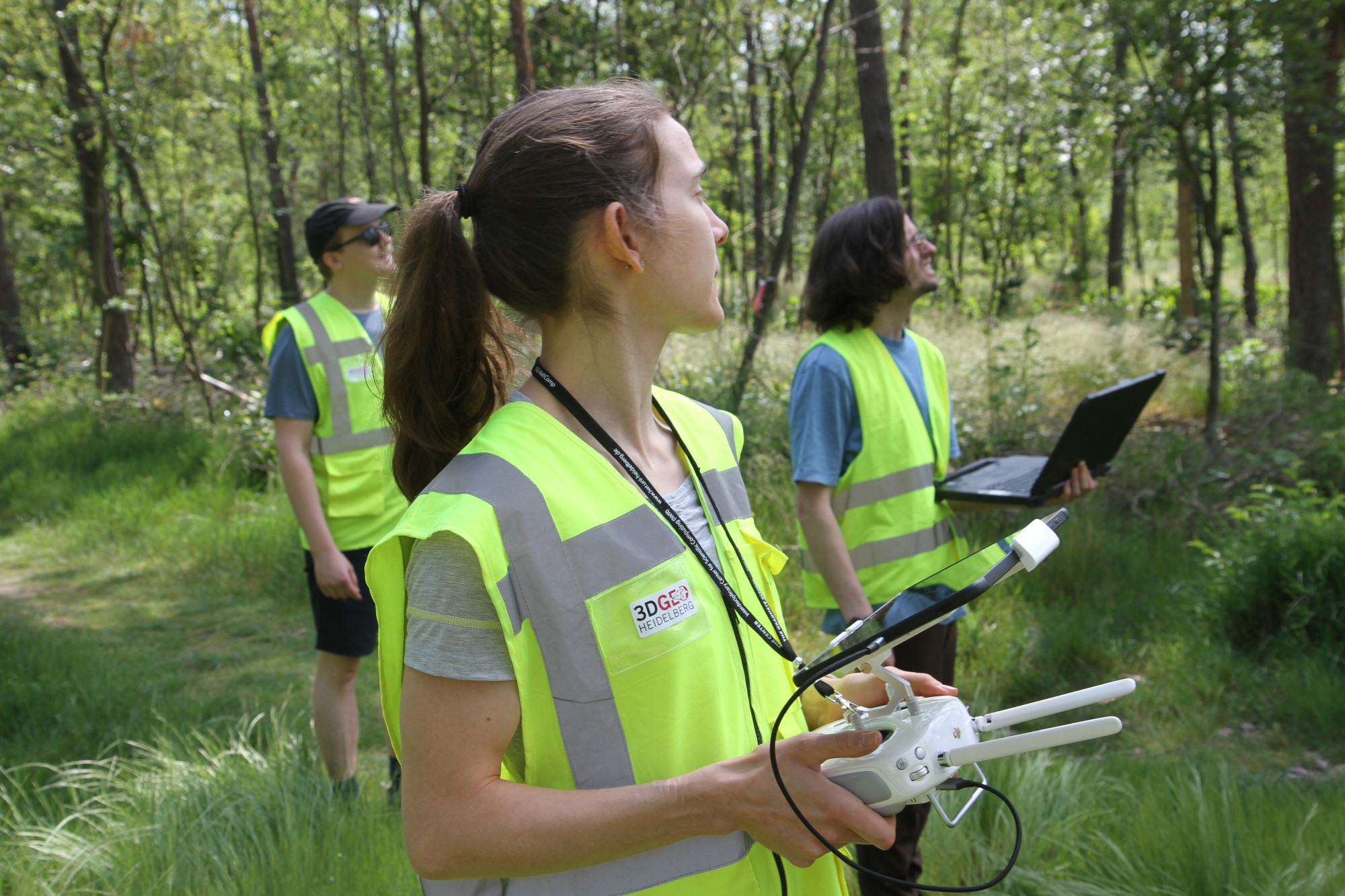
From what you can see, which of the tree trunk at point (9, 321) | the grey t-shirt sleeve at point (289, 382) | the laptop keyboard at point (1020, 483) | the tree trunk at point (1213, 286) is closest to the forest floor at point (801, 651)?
the tree trunk at point (1213, 286)

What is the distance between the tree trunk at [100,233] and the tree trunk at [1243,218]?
33.6ft

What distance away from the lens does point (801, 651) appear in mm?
4844

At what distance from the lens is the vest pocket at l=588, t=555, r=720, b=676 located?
3.80 ft

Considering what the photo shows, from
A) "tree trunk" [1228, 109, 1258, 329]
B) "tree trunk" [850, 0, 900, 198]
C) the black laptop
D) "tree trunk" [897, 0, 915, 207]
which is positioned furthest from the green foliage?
"tree trunk" [897, 0, 915, 207]

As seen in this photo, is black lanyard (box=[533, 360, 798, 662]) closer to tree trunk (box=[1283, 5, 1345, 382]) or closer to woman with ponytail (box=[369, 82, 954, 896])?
woman with ponytail (box=[369, 82, 954, 896])

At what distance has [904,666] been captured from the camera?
2748 millimetres

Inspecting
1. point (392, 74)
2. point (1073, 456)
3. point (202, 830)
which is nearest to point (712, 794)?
point (1073, 456)

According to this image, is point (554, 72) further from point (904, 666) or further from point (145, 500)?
point (904, 666)

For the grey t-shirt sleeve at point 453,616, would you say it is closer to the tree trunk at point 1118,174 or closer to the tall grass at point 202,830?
the tall grass at point 202,830

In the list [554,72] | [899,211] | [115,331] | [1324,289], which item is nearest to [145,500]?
[115,331]

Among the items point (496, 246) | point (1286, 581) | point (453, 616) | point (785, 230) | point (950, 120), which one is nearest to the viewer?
point (453, 616)

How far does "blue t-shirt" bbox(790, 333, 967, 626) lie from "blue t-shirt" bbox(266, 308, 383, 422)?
6.14 feet

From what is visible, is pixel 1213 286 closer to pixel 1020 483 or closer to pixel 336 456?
pixel 1020 483

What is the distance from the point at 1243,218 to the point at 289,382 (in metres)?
9.56
